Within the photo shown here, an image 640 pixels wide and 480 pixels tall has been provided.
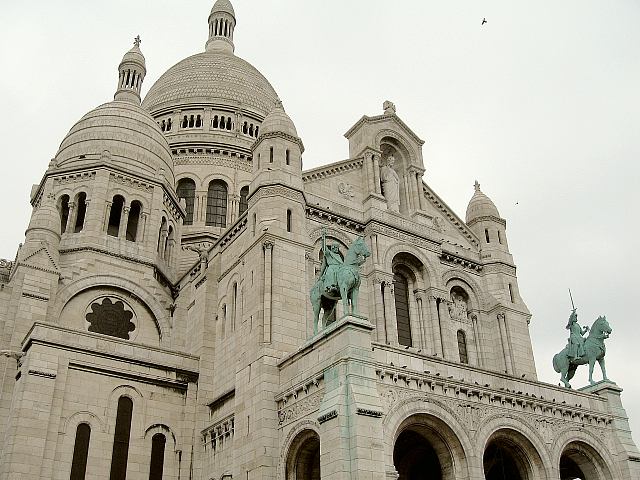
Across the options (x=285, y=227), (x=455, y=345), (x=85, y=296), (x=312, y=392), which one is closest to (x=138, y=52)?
(x=85, y=296)

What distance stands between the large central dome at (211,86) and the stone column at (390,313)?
2919 cm

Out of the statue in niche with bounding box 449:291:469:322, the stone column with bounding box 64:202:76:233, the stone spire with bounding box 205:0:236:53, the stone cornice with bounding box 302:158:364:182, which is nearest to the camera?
the stone cornice with bounding box 302:158:364:182

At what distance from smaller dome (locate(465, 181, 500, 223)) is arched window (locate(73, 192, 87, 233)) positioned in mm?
22214

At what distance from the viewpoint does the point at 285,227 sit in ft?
96.0

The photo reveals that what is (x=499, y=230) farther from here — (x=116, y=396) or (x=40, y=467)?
(x=40, y=467)

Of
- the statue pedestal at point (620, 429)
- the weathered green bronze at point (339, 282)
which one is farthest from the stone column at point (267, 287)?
the statue pedestal at point (620, 429)

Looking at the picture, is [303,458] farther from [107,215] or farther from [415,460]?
[107,215]

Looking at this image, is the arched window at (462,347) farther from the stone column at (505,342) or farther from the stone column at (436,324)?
the stone column at (436,324)

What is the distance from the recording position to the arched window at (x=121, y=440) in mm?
27891

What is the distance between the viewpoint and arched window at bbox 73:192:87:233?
3762 centimetres

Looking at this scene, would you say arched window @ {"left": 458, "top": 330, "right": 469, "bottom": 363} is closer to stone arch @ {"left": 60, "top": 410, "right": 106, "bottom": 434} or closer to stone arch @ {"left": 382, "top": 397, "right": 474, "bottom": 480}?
stone arch @ {"left": 382, "top": 397, "right": 474, "bottom": 480}

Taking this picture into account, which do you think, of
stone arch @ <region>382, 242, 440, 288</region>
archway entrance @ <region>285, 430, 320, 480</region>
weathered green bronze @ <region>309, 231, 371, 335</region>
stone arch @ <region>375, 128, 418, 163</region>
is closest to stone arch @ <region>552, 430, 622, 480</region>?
stone arch @ <region>382, 242, 440, 288</region>

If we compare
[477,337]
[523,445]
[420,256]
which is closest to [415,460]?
[523,445]

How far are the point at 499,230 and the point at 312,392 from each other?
20.1 m
